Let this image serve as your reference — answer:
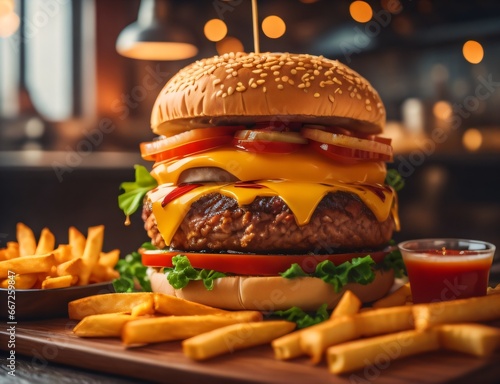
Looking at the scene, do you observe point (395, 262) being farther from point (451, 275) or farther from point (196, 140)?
point (196, 140)

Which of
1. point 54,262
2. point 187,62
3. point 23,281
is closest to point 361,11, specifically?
point 187,62

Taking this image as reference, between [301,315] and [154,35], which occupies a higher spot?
[154,35]

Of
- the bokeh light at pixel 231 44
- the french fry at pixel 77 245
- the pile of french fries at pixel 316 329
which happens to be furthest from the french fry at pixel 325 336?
the bokeh light at pixel 231 44

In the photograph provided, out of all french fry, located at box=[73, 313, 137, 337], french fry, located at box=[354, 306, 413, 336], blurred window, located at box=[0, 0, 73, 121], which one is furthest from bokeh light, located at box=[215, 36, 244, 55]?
french fry, located at box=[354, 306, 413, 336]

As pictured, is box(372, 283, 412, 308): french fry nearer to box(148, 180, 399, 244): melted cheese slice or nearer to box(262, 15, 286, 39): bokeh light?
box(148, 180, 399, 244): melted cheese slice

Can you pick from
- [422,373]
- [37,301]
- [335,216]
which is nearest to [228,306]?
[335,216]
